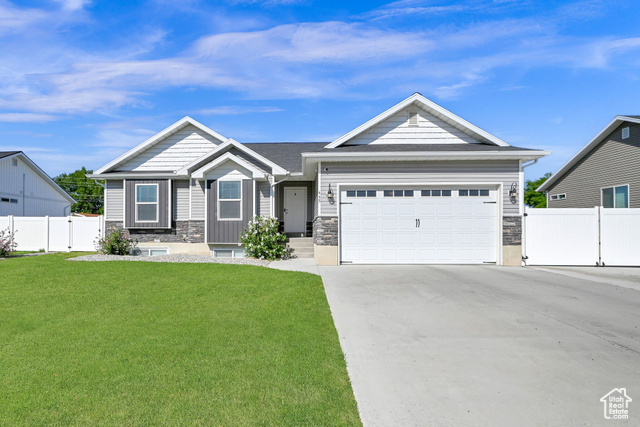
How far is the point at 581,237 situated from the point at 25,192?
29.5 metres

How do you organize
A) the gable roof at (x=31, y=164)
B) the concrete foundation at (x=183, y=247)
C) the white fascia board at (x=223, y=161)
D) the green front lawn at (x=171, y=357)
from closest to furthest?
1. the green front lawn at (x=171, y=357)
2. the white fascia board at (x=223, y=161)
3. the concrete foundation at (x=183, y=247)
4. the gable roof at (x=31, y=164)

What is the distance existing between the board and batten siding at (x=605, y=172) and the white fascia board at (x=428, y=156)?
757cm

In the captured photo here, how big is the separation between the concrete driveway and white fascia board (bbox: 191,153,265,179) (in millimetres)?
6990

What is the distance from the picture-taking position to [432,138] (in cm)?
1232

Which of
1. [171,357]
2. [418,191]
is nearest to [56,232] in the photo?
[418,191]

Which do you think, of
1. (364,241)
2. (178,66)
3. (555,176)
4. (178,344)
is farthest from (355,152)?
(555,176)

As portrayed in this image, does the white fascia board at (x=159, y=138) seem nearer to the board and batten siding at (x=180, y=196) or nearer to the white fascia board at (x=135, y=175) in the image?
the white fascia board at (x=135, y=175)

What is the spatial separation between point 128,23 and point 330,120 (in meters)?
9.72

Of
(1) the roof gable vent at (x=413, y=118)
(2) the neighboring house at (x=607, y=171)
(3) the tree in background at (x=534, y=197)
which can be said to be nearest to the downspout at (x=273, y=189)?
(1) the roof gable vent at (x=413, y=118)

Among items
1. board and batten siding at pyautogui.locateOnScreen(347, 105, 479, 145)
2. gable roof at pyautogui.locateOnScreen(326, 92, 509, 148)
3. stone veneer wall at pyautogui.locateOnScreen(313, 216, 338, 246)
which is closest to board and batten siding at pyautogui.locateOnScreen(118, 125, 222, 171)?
gable roof at pyautogui.locateOnScreen(326, 92, 509, 148)

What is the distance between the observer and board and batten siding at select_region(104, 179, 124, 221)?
49.2 feet

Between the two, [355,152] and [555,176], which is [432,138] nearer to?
[355,152]

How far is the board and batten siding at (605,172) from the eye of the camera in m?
15.0

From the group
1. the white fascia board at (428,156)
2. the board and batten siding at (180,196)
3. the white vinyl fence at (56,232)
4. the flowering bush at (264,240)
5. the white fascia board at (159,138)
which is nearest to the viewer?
the white fascia board at (428,156)
